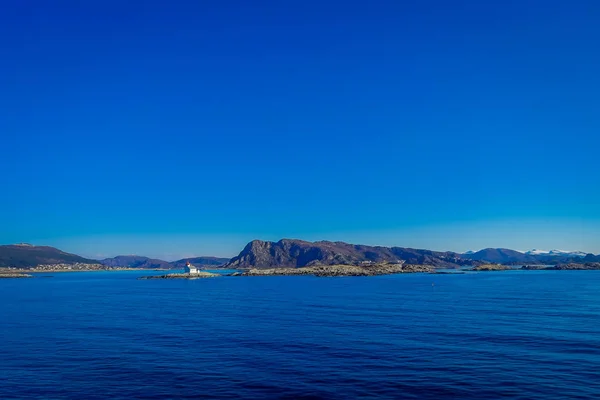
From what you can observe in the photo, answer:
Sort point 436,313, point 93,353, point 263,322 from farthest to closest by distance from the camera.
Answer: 1. point 436,313
2. point 263,322
3. point 93,353

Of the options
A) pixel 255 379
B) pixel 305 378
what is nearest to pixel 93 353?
pixel 255 379

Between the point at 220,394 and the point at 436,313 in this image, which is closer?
the point at 220,394

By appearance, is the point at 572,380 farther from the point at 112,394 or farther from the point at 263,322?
the point at 263,322

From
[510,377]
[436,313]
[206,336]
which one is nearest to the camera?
[510,377]

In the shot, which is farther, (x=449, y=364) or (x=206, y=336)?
(x=206, y=336)

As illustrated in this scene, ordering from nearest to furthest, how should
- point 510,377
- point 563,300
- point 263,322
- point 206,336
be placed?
point 510,377
point 206,336
point 263,322
point 563,300

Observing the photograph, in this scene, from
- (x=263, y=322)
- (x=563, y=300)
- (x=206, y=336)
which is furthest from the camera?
(x=563, y=300)

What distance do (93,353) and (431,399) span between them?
96.2ft

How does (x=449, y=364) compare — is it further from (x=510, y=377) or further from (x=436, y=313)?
(x=436, y=313)

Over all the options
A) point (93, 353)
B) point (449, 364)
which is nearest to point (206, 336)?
point (93, 353)

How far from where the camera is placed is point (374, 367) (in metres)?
33.0

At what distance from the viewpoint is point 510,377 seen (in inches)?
1169

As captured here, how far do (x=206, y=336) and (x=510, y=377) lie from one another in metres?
29.9

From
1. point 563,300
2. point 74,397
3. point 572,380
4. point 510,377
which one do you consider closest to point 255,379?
point 74,397
